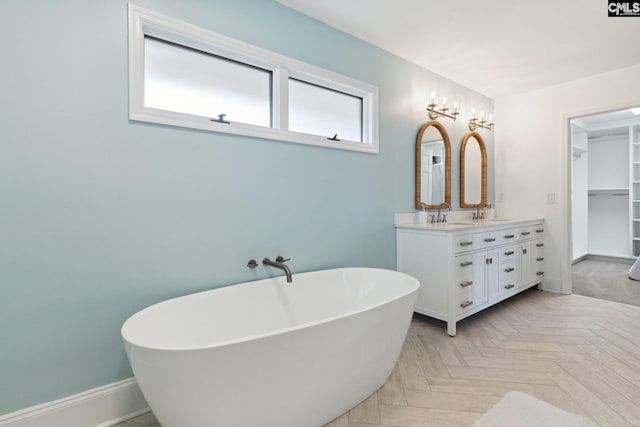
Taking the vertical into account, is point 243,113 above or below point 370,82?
below

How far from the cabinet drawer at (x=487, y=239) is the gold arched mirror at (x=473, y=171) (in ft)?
2.26

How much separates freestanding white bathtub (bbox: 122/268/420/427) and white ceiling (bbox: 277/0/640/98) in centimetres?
189

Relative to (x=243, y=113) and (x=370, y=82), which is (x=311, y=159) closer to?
(x=243, y=113)

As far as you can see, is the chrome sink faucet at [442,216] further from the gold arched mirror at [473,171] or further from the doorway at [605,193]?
the doorway at [605,193]

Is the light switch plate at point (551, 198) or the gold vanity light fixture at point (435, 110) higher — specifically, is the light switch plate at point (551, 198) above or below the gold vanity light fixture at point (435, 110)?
below

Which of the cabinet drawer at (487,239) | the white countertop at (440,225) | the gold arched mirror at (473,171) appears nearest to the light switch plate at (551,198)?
the white countertop at (440,225)

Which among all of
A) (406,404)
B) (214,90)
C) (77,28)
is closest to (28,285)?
(77,28)

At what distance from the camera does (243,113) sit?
213 cm

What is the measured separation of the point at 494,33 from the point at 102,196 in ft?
9.80

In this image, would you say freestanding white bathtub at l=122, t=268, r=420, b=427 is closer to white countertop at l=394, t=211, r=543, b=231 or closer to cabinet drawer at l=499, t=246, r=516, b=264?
white countertop at l=394, t=211, r=543, b=231

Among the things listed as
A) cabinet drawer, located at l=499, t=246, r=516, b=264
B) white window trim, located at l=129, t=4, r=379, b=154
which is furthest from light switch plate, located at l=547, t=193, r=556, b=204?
white window trim, located at l=129, t=4, r=379, b=154

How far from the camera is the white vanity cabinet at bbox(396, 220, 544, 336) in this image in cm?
251

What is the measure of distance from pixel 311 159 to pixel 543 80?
9.78 feet

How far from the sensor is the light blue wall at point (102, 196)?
4.53 feet
